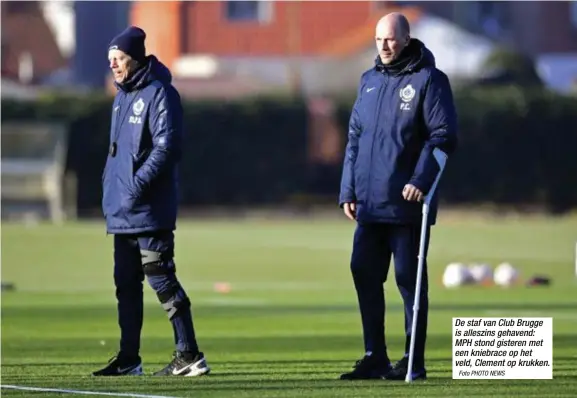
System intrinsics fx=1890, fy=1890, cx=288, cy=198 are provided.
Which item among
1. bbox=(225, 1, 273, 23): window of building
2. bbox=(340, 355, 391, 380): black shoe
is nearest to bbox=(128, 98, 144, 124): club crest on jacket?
bbox=(340, 355, 391, 380): black shoe

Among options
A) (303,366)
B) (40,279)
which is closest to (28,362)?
(303,366)

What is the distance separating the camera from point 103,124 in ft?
134

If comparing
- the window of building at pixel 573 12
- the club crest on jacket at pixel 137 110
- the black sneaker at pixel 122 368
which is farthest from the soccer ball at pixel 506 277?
the window of building at pixel 573 12

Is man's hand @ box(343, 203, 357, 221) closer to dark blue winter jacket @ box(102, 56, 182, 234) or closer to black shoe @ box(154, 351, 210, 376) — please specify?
dark blue winter jacket @ box(102, 56, 182, 234)

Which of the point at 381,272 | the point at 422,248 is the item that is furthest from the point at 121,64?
the point at 422,248

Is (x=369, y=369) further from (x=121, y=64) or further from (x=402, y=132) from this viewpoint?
(x=121, y=64)

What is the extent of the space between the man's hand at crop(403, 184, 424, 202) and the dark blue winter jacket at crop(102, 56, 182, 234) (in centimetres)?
135

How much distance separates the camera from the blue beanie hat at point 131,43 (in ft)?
35.7

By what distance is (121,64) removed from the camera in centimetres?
1092

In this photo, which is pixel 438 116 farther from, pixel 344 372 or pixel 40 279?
pixel 40 279

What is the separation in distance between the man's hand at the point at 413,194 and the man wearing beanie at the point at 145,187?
4.47 ft

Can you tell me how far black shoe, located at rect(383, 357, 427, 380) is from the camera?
10453 mm

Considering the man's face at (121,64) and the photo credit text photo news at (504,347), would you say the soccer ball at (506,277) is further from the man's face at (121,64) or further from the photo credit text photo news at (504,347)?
the photo credit text photo news at (504,347)

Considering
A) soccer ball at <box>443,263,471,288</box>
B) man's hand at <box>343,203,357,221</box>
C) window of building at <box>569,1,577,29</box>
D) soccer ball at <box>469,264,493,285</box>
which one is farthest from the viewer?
window of building at <box>569,1,577,29</box>
